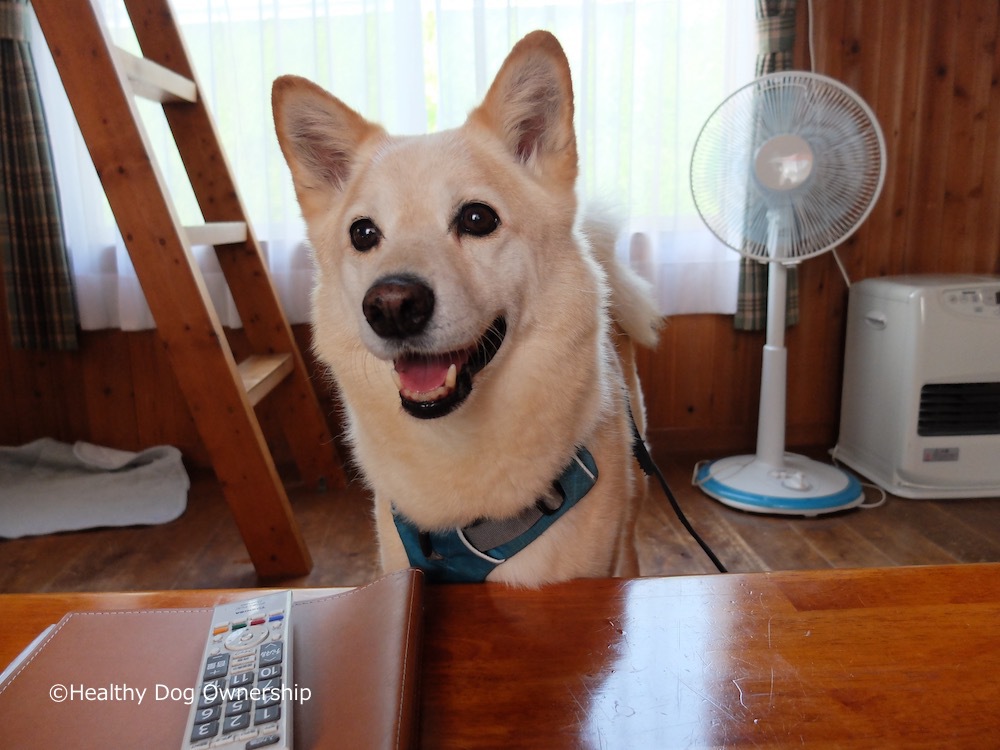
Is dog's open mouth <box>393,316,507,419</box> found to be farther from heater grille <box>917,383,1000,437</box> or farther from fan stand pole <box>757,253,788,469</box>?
heater grille <box>917,383,1000,437</box>

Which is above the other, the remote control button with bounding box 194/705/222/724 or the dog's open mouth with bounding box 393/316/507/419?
the dog's open mouth with bounding box 393/316/507/419

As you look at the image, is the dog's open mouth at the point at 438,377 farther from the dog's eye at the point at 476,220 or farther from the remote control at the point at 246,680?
the remote control at the point at 246,680

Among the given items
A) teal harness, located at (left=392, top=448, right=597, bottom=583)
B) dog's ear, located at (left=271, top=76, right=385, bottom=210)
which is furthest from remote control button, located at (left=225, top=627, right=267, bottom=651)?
dog's ear, located at (left=271, top=76, right=385, bottom=210)

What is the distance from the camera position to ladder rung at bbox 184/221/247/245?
74.5 inches

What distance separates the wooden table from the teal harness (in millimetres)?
179

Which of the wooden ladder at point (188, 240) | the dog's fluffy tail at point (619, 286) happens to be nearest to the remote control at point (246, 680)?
the dog's fluffy tail at point (619, 286)

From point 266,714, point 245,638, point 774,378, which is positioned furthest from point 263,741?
point 774,378

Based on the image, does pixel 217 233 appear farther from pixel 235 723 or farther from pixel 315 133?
pixel 235 723

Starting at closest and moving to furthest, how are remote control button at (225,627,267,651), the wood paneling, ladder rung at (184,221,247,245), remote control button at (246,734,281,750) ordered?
remote control button at (246,734,281,750) < remote control button at (225,627,267,651) < ladder rung at (184,221,247,245) < the wood paneling

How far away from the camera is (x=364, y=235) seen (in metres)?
1.04

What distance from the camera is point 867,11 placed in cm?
266

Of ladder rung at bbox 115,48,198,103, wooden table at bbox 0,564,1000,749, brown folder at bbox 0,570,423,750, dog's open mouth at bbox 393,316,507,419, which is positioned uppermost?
ladder rung at bbox 115,48,198,103

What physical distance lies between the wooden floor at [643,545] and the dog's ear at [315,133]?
123 cm

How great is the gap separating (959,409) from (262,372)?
95.8 inches
